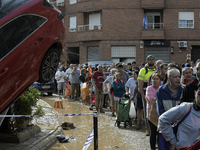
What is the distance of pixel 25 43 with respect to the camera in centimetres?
525

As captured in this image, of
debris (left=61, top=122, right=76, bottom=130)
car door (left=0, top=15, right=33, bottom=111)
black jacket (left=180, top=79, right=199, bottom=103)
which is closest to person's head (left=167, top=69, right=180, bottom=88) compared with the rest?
black jacket (left=180, top=79, right=199, bottom=103)

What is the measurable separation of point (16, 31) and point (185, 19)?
27.1m

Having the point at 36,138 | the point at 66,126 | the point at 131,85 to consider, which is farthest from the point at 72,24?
the point at 36,138

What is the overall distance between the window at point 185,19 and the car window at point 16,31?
26.6 metres

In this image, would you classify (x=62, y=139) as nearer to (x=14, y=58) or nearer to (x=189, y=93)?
(x=14, y=58)

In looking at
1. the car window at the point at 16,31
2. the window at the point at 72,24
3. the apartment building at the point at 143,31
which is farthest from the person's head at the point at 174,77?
the window at the point at 72,24

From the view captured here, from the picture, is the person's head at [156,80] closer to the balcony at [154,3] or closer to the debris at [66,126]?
the debris at [66,126]

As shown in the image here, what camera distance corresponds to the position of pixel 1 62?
4.72 m

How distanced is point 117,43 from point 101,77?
17910mm

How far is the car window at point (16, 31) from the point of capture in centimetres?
489

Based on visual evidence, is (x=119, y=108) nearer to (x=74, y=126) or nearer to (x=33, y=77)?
(x=74, y=126)

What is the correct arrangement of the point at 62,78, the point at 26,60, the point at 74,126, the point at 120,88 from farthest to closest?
1. the point at 62,78
2. the point at 120,88
3. the point at 74,126
4. the point at 26,60

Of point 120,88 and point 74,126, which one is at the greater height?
point 120,88

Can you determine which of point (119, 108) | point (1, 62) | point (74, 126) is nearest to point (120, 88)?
point (119, 108)
